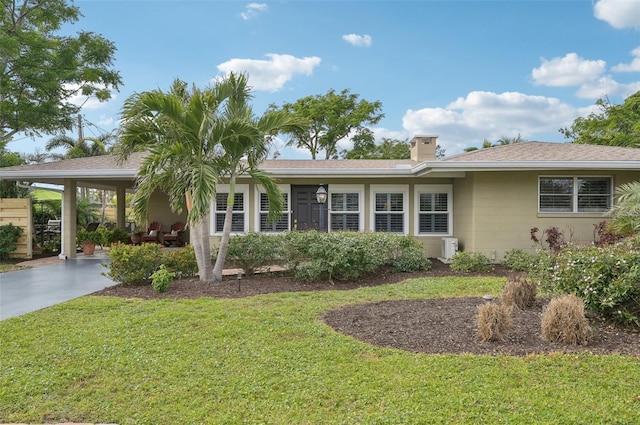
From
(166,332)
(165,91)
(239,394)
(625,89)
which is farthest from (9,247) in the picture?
(625,89)

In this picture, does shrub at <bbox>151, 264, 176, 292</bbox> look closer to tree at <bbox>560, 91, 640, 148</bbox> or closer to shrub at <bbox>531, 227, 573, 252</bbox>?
shrub at <bbox>531, 227, 573, 252</bbox>

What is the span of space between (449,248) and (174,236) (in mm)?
9331

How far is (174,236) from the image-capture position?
557 inches

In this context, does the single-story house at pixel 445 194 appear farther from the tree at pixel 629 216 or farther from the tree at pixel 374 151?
the tree at pixel 374 151

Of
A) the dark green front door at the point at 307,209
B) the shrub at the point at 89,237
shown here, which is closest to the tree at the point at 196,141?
the dark green front door at the point at 307,209

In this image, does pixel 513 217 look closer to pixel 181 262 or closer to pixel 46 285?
pixel 181 262

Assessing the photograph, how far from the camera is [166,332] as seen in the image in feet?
15.5

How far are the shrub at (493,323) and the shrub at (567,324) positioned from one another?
435mm

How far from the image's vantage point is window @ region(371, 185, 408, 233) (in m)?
11.6

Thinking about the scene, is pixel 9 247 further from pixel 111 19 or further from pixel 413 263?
pixel 413 263

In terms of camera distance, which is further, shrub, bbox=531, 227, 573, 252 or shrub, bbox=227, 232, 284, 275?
shrub, bbox=531, 227, 573, 252

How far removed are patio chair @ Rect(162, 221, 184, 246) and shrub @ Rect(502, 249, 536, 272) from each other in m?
10.7

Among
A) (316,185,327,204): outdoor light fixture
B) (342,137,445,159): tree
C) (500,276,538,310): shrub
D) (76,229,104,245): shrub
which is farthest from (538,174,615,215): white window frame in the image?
(342,137,445,159): tree

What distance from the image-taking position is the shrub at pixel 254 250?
28.3 feet
